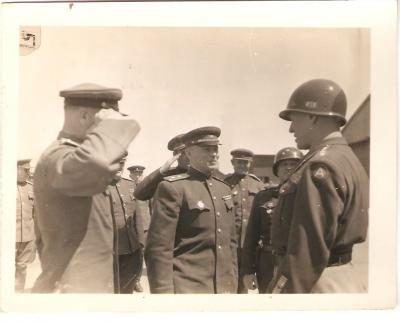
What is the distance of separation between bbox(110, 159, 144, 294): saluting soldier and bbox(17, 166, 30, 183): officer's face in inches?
10.2

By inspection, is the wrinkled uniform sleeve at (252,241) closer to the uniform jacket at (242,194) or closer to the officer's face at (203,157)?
the uniform jacket at (242,194)

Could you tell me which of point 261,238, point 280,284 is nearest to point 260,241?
point 261,238

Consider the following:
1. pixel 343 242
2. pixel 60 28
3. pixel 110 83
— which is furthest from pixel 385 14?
pixel 60 28

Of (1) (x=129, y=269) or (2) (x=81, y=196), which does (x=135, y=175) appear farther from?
(1) (x=129, y=269)

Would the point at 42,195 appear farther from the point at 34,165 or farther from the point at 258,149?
the point at 258,149

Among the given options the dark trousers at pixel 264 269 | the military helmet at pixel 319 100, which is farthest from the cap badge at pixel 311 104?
the dark trousers at pixel 264 269

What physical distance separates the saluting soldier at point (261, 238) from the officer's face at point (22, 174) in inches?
27.6

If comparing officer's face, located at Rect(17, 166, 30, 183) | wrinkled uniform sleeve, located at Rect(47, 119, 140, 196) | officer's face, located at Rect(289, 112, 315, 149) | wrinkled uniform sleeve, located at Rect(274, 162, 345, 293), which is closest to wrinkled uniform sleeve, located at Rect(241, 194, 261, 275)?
wrinkled uniform sleeve, located at Rect(274, 162, 345, 293)

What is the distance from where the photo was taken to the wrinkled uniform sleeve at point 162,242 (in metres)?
1.29

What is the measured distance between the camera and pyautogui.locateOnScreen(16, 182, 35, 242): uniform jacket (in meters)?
1.30

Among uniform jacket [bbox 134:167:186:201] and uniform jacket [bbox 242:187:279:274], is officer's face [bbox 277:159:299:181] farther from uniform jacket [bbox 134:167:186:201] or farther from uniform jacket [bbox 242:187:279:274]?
uniform jacket [bbox 134:167:186:201]
